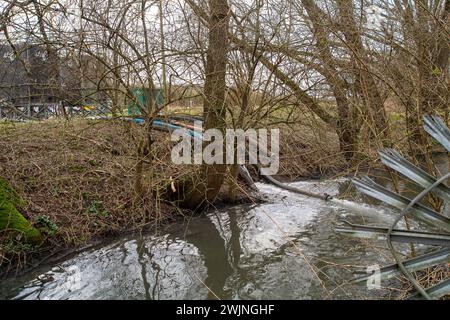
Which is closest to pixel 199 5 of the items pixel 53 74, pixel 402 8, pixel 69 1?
pixel 69 1

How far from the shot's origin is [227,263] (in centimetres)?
639

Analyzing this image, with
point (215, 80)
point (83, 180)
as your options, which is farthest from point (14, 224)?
point (215, 80)

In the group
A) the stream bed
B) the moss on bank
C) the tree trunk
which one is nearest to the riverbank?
the moss on bank

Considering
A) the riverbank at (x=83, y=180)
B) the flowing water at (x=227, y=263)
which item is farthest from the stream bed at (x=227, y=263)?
the riverbank at (x=83, y=180)

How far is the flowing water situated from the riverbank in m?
0.46

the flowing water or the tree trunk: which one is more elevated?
the tree trunk

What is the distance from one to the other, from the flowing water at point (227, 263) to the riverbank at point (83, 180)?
1.50ft

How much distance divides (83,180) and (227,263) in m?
3.85

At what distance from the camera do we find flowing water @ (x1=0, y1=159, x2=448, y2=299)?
5355mm

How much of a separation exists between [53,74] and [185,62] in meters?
2.51

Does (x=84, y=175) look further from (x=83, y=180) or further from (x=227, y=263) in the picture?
(x=227, y=263)

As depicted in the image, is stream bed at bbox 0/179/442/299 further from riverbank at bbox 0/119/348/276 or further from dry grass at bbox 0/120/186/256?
dry grass at bbox 0/120/186/256
